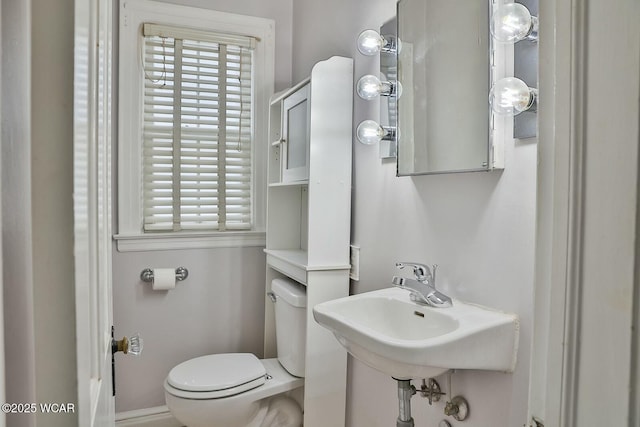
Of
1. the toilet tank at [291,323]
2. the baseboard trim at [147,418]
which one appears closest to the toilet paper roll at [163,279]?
the toilet tank at [291,323]

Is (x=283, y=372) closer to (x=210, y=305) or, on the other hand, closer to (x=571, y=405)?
(x=210, y=305)

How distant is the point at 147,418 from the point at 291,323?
1.02m

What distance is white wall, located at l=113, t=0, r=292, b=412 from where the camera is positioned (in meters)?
2.32

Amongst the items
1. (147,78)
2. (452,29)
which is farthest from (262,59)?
(452,29)

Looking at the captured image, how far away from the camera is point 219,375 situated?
2.00 m

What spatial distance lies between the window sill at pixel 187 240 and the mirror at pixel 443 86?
3.91 ft

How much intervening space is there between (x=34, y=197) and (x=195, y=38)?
2.29m

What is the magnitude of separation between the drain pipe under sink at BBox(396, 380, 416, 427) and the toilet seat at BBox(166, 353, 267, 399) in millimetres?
811

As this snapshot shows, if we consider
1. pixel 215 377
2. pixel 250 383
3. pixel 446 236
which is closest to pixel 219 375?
pixel 215 377

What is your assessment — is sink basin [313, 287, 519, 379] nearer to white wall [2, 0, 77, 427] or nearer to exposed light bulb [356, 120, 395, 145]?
exposed light bulb [356, 120, 395, 145]

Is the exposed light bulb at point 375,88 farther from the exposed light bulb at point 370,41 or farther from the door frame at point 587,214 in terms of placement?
A: the door frame at point 587,214

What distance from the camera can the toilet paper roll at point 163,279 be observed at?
2.30 metres

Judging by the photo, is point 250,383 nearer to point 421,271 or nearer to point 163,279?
point 163,279

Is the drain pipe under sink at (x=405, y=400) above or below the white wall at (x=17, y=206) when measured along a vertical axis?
below
